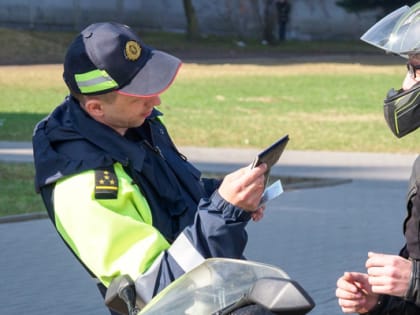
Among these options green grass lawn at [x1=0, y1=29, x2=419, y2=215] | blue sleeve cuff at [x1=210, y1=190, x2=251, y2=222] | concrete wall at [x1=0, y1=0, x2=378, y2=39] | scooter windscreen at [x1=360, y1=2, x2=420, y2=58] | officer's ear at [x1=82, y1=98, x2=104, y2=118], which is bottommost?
concrete wall at [x1=0, y1=0, x2=378, y2=39]

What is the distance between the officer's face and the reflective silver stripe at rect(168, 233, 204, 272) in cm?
51

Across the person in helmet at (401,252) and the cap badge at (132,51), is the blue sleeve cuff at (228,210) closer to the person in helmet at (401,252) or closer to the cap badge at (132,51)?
the person in helmet at (401,252)

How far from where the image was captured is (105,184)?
3.10 meters

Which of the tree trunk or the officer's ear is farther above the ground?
the officer's ear

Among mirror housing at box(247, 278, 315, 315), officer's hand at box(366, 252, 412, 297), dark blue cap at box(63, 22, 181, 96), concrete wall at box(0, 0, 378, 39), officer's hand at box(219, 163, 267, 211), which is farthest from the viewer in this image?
concrete wall at box(0, 0, 378, 39)

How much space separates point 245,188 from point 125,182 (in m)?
0.47

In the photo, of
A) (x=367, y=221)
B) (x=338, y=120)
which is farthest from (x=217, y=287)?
(x=338, y=120)

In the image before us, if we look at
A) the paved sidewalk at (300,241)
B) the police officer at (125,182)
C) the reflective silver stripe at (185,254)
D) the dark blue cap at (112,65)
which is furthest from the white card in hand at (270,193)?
the paved sidewalk at (300,241)

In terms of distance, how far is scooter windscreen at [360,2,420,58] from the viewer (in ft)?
10.9

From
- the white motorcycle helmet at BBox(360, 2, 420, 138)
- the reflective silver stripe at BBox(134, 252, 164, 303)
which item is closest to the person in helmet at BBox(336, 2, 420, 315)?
the white motorcycle helmet at BBox(360, 2, 420, 138)

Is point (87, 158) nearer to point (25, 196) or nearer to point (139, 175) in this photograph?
point (139, 175)

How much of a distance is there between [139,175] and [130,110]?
0.60ft

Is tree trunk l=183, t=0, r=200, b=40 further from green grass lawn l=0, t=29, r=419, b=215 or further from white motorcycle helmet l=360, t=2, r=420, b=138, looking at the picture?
white motorcycle helmet l=360, t=2, r=420, b=138

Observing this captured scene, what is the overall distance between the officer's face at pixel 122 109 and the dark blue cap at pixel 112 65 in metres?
0.05
